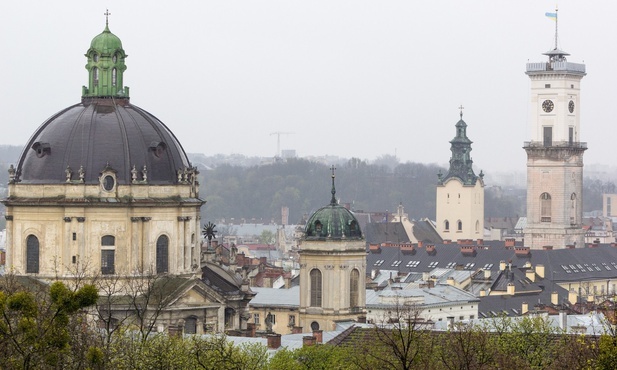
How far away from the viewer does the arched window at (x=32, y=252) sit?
103 m

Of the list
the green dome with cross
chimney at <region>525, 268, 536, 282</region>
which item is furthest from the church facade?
chimney at <region>525, 268, 536, 282</region>

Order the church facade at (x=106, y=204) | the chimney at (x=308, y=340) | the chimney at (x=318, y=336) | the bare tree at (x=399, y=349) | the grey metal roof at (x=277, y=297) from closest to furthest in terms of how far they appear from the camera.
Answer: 1. the bare tree at (x=399, y=349)
2. the chimney at (x=308, y=340)
3. the chimney at (x=318, y=336)
4. the church facade at (x=106, y=204)
5. the grey metal roof at (x=277, y=297)

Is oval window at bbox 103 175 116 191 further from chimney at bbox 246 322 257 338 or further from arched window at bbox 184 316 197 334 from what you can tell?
chimney at bbox 246 322 257 338

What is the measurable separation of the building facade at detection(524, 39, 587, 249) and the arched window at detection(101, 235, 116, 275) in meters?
92.6

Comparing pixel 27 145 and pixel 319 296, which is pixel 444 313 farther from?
pixel 27 145

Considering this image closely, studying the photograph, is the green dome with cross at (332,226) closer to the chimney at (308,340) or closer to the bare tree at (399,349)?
the chimney at (308,340)

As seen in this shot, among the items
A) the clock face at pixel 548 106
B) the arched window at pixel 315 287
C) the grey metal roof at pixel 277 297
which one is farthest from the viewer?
the clock face at pixel 548 106

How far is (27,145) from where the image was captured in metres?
105

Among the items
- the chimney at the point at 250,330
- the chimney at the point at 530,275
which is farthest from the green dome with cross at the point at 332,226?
the chimney at the point at 530,275

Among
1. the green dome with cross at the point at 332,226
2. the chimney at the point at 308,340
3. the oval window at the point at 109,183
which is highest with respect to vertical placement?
the oval window at the point at 109,183

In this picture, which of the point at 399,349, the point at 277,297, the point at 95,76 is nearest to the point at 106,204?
the point at 95,76

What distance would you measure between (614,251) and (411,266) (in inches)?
801

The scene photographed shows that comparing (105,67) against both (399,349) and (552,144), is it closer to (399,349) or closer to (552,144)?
(399,349)

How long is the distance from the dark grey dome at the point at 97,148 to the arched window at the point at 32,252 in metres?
2.71
